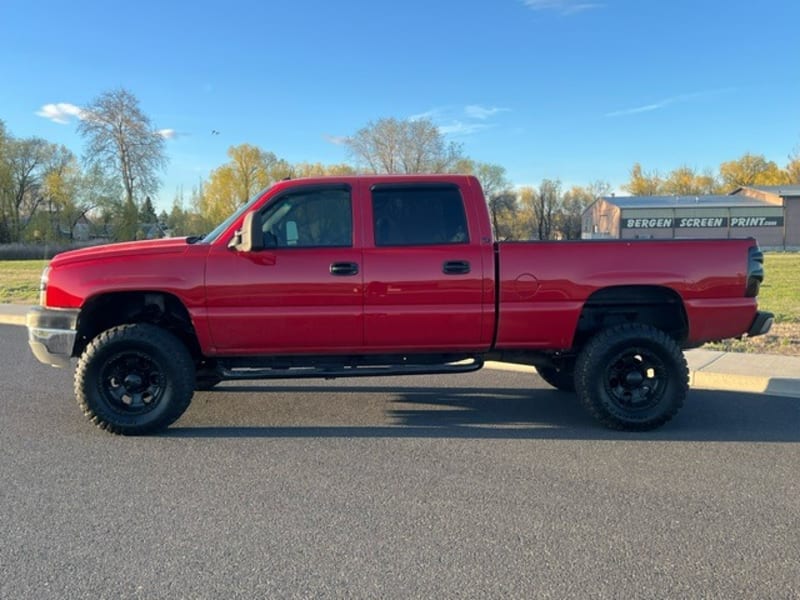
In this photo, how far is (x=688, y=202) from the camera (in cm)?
7100

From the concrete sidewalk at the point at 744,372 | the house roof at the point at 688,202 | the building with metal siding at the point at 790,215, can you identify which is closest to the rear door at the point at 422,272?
the concrete sidewalk at the point at 744,372

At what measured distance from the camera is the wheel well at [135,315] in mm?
5152

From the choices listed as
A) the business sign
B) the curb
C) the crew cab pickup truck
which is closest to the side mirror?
the crew cab pickup truck

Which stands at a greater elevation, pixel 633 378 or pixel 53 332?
pixel 53 332

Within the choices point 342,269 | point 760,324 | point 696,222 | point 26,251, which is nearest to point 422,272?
point 342,269

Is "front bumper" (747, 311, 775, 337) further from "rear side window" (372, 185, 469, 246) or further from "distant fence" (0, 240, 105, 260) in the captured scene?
"distant fence" (0, 240, 105, 260)

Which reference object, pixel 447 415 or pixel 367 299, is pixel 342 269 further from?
pixel 447 415

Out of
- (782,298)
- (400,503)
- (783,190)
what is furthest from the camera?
(783,190)

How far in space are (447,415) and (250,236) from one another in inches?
96.3

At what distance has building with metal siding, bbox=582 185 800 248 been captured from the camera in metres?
67.5

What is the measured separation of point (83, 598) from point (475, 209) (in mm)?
3854

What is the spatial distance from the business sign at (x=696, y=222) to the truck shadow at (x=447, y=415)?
2675 inches

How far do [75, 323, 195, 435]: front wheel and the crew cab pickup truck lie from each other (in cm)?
1

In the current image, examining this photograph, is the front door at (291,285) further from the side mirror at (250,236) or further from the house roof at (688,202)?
the house roof at (688,202)
